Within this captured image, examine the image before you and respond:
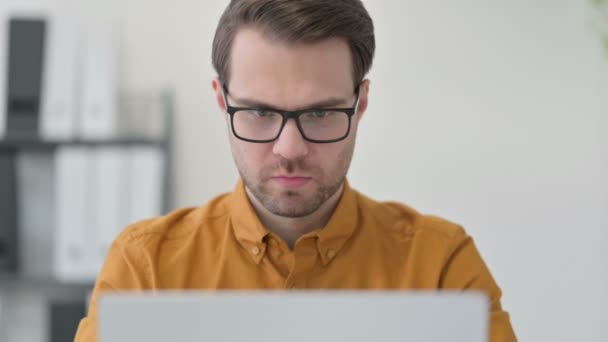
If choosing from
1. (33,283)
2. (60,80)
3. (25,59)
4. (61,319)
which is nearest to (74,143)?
(60,80)

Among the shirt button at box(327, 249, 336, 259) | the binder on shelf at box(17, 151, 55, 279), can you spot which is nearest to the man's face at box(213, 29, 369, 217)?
the shirt button at box(327, 249, 336, 259)

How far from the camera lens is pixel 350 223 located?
4.71ft

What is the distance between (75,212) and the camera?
8.46 ft

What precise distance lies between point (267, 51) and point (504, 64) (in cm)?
174

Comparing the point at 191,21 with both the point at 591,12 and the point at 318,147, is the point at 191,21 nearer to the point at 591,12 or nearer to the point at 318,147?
the point at 591,12

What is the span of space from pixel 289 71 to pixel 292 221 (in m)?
0.27

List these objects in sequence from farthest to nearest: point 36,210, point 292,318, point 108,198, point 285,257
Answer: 1. point 36,210
2. point 108,198
3. point 285,257
4. point 292,318

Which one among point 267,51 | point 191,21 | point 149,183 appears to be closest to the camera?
point 267,51

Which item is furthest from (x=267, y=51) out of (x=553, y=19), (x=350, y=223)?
(x=553, y=19)

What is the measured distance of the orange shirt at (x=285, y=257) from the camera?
4.55ft

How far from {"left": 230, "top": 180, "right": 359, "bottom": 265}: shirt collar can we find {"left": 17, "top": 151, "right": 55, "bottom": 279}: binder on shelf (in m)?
1.58

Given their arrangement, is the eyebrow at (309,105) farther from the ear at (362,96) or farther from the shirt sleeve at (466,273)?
the shirt sleeve at (466,273)

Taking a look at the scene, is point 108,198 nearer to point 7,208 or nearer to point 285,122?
point 7,208

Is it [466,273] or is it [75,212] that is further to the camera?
[75,212]
